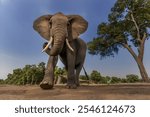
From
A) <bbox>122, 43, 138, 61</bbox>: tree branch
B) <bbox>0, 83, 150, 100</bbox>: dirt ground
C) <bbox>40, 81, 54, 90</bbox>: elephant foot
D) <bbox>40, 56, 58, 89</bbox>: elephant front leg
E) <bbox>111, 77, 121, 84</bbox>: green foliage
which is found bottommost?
<bbox>0, 83, 150, 100</bbox>: dirt ground

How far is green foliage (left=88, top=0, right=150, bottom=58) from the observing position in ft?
104

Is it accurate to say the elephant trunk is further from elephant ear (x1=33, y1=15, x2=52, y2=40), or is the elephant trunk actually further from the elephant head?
elephant ear (x1=33, y1=15, x2=52, y2=40)

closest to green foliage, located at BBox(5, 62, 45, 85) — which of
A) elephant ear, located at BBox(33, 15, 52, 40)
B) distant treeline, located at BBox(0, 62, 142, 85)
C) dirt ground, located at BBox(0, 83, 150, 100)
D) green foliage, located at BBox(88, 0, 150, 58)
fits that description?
distant treeline, located at BBox(0, 62, 142, 85)

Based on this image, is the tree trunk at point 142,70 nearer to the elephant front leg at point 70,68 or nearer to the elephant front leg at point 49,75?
the elephant front leg at point 70,68

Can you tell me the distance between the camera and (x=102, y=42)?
107 ft

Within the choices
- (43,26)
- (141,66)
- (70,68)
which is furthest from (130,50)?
(70,68)

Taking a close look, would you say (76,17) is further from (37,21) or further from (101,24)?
(101,24)

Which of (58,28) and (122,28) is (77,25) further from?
(122,28)

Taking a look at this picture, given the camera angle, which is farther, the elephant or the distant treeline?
the distant treeline

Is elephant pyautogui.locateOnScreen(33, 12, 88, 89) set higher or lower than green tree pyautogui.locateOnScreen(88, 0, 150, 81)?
lower

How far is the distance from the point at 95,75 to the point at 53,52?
100 feet

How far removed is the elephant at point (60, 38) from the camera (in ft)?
33.3

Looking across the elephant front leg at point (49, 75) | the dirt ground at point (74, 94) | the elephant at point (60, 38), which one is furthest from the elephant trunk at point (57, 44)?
the dirt ground at point (74, 94)

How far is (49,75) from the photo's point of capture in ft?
33.1
